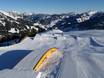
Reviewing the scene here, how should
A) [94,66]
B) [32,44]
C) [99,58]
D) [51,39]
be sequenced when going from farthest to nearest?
[51,39], [32,44], [99,58], [94,66]

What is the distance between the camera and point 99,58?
55.8 feet

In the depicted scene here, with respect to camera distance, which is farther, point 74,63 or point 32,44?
point 32,44

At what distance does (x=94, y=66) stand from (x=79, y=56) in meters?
3.12

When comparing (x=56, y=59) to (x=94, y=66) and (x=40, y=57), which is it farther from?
(x=94, y=66)

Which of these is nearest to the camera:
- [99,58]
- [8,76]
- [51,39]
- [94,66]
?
[8,76]

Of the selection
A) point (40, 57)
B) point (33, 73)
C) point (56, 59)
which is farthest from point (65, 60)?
point (33, 73)

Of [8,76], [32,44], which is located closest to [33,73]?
[8,76]

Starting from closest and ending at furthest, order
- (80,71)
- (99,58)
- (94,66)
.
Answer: (80,71)
(94,66)
(99,58)

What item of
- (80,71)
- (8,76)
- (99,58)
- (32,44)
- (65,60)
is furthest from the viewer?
(32,44)

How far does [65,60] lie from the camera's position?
628 inches

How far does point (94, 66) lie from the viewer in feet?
49.2

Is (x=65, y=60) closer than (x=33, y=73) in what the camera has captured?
No

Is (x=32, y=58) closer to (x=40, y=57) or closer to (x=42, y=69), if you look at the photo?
(x=40, y=57)

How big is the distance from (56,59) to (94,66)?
2.60m
